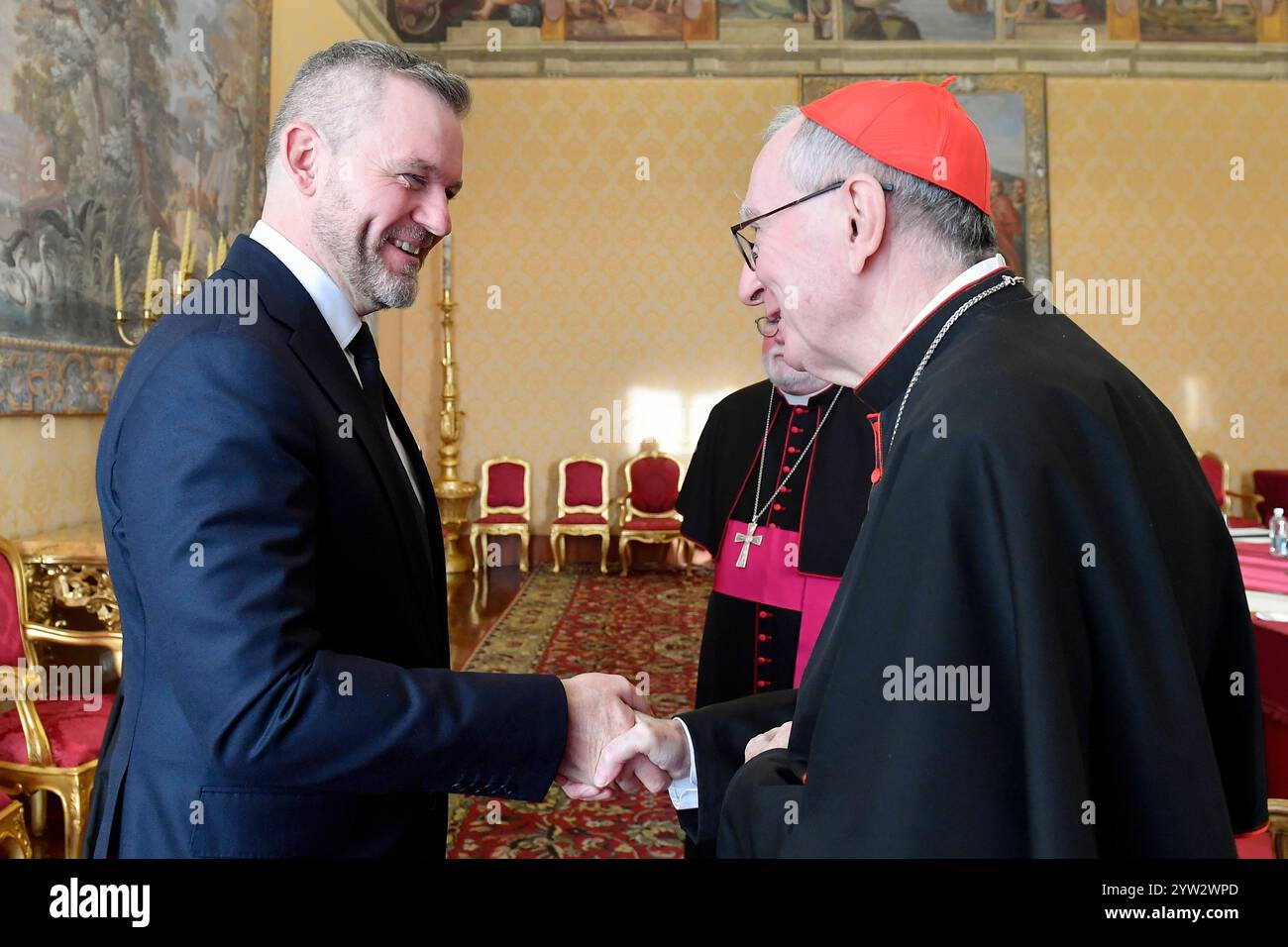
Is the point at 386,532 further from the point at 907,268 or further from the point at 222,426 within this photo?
the point at 907,268

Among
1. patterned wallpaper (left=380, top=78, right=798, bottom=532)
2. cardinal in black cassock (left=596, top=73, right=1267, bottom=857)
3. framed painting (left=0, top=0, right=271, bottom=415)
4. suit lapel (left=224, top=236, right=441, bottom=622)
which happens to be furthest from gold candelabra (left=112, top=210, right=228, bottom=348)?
patterned wallpaper (left=380, top=78, right=798, bottom=532)

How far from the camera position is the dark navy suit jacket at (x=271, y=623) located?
1340mm

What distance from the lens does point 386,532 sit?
159cm

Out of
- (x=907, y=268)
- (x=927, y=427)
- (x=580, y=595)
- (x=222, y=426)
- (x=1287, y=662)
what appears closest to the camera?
(x=927, y=427)

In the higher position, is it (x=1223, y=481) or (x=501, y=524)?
A: (x=1223, y=481)

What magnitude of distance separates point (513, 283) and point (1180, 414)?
8028mm

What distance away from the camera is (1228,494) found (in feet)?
36.3

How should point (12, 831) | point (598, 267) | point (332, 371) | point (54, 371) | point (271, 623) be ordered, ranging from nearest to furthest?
point (271, 623) < point (332, 371) < point (12, 831) < point (54, 371) < point (598, 267)

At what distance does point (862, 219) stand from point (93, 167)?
4.96 m

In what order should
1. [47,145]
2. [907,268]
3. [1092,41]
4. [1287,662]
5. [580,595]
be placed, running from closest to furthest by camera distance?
[907,268] < [1287,662] < [47,145] < [580,595] < [1092,41]

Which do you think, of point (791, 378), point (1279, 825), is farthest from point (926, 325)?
point (791, 378)

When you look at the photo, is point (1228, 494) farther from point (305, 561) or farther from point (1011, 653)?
point (305, 561)

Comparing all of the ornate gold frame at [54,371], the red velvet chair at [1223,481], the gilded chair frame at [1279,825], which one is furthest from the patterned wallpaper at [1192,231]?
the gilded chair frame at [1279,825]

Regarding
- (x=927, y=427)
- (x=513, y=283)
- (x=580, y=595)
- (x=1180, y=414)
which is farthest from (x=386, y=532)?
(x=1180, y=414)
